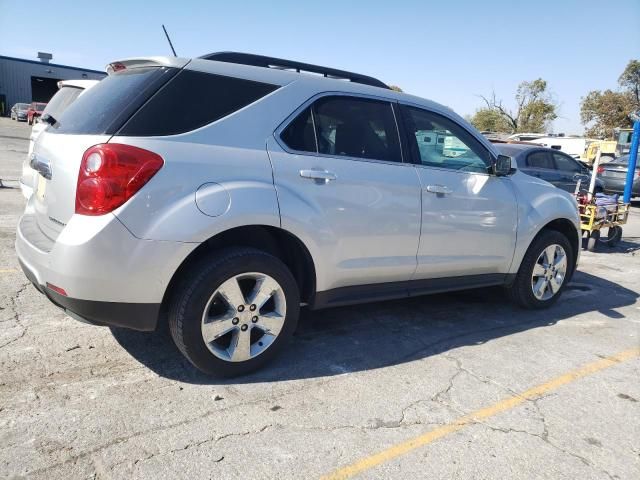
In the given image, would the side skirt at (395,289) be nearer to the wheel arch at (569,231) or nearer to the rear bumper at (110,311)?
the wheel arch at (569,231)

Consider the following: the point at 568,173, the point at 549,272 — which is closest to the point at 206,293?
the point at 549,272

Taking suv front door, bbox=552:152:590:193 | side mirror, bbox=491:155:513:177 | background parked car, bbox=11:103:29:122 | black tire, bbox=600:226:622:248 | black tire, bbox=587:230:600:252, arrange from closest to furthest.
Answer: side mirror, bbox=491:155:513:177, black tire, bbox=587:230:600:252, black tire, bbox=600:226:622:248, suv front door, bbox=552:152:590:193, background parked car, bbox=11:103:29:122

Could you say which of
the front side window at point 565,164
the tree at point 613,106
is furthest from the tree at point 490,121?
the front side window at point 565,164

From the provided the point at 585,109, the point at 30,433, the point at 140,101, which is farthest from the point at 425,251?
the point at 585,109

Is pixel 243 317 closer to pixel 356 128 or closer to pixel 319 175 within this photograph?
pixel 319 175

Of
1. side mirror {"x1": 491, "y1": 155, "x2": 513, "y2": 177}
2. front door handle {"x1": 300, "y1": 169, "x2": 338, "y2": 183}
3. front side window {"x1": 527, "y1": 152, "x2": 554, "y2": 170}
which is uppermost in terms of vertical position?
front side window {"x1": 527, "y1": 152, "x2": 554, "y2": 170}

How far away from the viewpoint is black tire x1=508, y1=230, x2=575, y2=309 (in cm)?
472

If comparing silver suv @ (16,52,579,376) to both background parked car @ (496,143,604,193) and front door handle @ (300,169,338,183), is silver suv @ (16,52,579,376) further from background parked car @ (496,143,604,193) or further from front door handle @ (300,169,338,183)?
background parked car @ (496,143,604,193)

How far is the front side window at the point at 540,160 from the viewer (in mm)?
10120

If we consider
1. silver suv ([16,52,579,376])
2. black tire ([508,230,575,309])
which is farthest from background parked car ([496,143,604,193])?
silver suv ([16,52,579,376])

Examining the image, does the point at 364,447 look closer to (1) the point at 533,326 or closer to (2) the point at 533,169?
(1) the point at 533,326

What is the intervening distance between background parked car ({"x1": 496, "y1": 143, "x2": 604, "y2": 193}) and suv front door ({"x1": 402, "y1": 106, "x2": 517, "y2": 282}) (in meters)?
5.78

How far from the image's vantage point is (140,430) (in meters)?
2.53

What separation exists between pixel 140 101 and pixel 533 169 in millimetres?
8982
